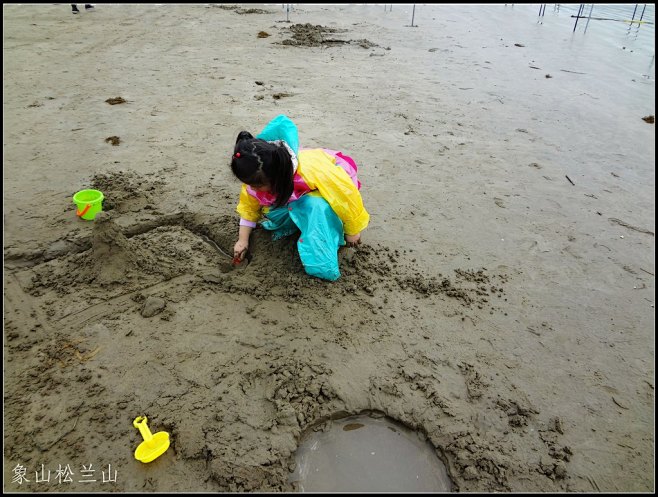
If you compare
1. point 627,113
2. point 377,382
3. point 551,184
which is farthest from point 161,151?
point 627,113

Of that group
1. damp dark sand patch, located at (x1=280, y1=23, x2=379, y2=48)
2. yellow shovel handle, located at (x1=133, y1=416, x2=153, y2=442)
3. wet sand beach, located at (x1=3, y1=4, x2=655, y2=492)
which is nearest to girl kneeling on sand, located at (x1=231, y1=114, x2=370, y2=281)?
wet sand beach, located at (x1=3, y1=4, x2=655, y2=492)

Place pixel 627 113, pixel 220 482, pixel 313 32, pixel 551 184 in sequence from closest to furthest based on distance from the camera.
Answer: pixel 220 482, pixel 551 184, pixel 627 113, pixel 313 32

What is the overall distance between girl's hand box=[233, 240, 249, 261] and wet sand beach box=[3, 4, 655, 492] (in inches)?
3.1

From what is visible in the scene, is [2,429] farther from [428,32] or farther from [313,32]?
[428,32]

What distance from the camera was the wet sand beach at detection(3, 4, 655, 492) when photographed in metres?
1.76

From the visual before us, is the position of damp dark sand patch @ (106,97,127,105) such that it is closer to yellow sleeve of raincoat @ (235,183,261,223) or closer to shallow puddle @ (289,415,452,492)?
yellow sleeve of raincoat @ (235,183,261,223)

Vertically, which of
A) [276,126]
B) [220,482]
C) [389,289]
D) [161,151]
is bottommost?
[220,482]

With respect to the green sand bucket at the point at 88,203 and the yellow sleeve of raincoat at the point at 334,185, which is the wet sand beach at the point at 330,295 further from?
the yellow sleeve of raincoat at the point at 334,185

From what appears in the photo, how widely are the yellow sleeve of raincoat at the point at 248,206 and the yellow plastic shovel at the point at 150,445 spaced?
1.28 m

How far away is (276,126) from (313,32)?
6.34 meters

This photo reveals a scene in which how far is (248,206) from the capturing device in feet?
8.38

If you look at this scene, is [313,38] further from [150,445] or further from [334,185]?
[150,445]

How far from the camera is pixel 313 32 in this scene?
7.86 m

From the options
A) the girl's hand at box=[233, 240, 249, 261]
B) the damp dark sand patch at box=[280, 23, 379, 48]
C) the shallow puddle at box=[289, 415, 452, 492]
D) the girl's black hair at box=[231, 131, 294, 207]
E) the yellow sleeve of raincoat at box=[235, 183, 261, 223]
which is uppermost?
the damp dark sand patch at box=[280, 23, 379, 48]
